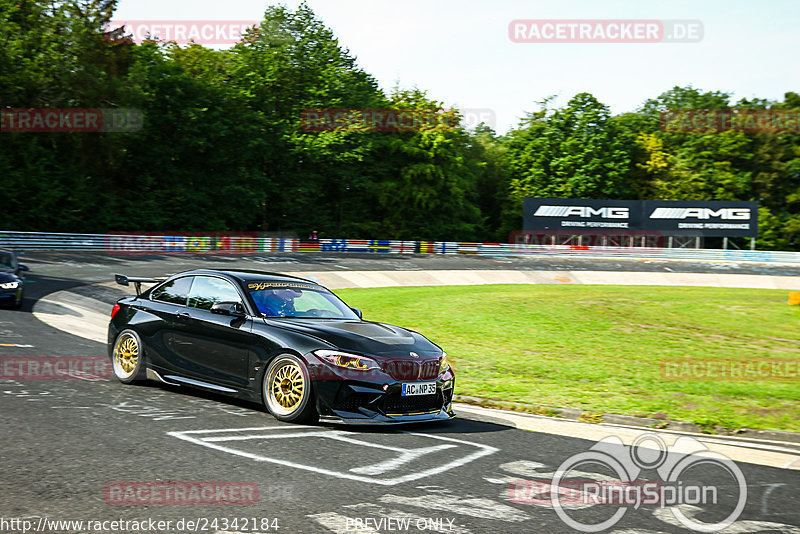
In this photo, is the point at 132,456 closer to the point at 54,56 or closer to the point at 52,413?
the point at 52,413

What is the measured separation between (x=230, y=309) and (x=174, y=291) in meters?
1.47

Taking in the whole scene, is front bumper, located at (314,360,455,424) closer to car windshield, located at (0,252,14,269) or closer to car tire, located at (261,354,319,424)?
car tire, located at (261,354,319,424)

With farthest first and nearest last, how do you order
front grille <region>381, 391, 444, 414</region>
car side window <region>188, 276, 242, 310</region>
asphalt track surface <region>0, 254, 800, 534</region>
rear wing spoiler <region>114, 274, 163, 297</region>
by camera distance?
rear wing spoiler <region>114, 274, 163, 297</region>, car side window <region>188, 276, 242, 310</region>, front grille <region>381, 391, 444, 414</region>, asphalt track surface <region>0, 254, 800, 534</region>

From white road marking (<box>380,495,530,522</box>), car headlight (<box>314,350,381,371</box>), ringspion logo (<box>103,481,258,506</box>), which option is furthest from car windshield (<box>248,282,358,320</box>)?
white road marking (<box>380,495,530,522</box>)

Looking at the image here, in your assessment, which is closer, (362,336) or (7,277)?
(362,336)

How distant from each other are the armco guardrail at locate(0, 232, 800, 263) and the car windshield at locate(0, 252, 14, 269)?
71.4 ft

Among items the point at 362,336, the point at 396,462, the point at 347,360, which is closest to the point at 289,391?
the point at 347,360

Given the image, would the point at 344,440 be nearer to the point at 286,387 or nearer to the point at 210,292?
the point at 286,387

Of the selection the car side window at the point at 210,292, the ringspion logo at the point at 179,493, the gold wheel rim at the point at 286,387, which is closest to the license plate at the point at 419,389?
the gold wheel rim at the point at 286,387

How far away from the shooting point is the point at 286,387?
8039mm

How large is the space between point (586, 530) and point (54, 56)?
52.7 meters

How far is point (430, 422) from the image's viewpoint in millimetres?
8195

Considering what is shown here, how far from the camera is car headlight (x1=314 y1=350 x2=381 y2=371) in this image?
779cm

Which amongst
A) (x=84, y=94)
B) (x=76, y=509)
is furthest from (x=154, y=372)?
(x=84, y=94)
